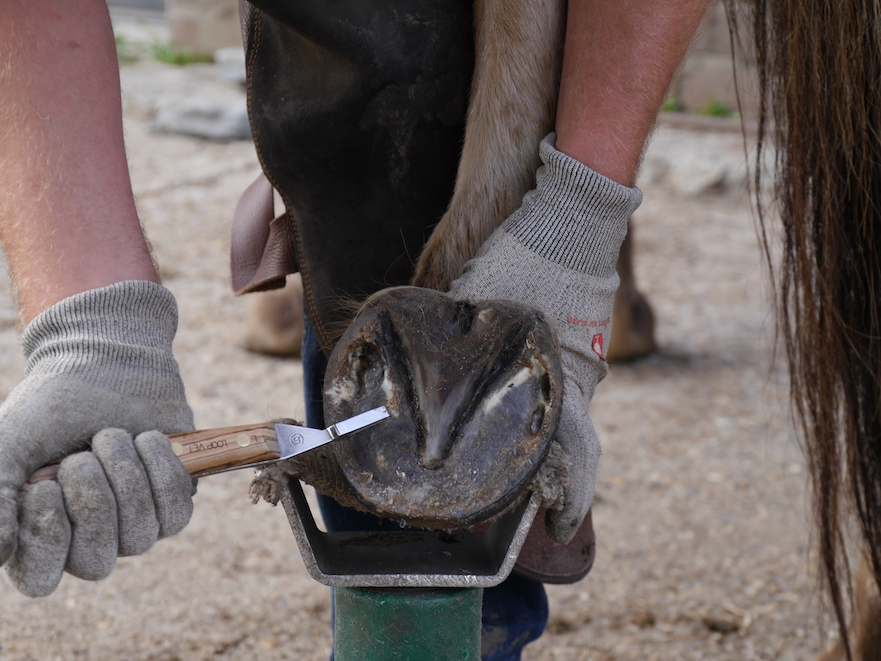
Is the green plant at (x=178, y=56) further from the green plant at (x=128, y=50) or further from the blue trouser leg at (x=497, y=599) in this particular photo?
the blue trouser leg at (x=497, y=599)

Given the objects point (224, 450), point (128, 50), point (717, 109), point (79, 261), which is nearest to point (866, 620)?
point (224, 450)

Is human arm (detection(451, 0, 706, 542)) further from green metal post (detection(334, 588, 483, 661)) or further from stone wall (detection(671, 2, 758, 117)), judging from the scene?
stone wall (detection(671, 2, 758, 117))

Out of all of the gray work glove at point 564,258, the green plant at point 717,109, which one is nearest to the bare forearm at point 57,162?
the gray work glove at point 564,258

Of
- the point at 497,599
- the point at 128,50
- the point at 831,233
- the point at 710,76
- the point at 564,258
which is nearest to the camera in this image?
the point at 564,258

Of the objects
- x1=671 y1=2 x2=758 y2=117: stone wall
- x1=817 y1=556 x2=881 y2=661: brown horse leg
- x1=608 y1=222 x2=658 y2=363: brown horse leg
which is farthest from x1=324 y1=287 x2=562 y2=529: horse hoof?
x1=671 y1=2 x2=758 y2=117: stone wall

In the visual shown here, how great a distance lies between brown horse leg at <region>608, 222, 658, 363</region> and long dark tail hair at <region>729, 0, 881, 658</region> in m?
1.08

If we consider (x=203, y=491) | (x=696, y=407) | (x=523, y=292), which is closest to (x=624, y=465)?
(x=696, y=407)

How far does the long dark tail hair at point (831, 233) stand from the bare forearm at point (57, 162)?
1.96 feet

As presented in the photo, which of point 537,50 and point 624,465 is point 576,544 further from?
point 624,465

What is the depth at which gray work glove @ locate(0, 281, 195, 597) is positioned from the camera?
0.59 metres

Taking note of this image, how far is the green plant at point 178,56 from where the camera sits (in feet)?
14.6

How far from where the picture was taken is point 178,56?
Result: 445 cm

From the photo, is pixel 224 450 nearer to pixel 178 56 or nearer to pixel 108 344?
pixel 108 344

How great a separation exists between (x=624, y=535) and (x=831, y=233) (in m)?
0.77
